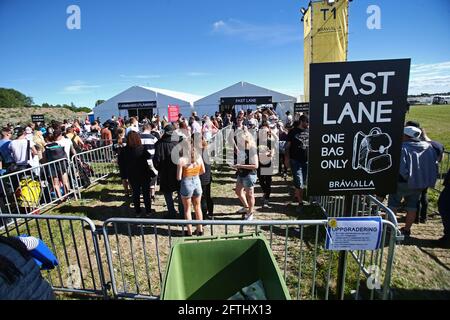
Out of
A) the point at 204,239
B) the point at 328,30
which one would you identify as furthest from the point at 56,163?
the point at 328,30

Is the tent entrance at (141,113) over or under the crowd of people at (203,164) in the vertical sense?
over

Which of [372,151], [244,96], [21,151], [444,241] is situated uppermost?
[244,96]

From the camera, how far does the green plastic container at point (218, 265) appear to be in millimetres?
2400

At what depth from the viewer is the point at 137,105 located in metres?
23.8

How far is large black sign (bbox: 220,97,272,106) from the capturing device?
2269 cm

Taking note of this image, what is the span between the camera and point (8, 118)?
4500cm

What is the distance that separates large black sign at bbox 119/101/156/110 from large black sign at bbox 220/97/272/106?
6.41 m

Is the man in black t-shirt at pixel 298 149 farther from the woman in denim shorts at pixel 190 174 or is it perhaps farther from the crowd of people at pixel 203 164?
the woman in denim shorts at pixel 190 174

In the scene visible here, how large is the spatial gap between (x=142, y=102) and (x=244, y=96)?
9.41 m

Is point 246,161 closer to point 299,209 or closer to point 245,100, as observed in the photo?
point 299,209

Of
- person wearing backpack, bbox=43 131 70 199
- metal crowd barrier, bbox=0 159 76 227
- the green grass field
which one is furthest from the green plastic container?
the green grass field

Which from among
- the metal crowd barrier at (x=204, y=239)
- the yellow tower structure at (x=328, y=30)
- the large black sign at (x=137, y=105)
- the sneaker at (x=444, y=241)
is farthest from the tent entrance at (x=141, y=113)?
the sneaker at (x=444, y=241)
